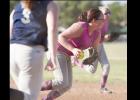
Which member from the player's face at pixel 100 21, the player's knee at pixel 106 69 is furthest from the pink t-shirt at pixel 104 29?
the player's knee at pixel 106 69

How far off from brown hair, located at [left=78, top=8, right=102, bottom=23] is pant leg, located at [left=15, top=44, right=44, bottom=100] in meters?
0.72

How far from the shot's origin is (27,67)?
4.39m

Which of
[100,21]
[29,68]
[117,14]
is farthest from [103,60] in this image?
[29,68]

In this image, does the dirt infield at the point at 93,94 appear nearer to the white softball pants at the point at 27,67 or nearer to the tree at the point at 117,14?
the white softball pants at the point at 27,67

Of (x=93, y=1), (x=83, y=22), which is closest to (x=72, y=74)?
(x=83, y=22)

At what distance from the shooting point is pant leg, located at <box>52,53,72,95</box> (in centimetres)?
486

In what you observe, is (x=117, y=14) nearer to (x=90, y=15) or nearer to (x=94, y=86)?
(x=90, y=15)

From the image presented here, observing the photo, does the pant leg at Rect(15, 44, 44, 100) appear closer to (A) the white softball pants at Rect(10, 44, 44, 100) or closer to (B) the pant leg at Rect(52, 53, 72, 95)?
(A) the white softball pants at Rect(10, 44, 44, 100)

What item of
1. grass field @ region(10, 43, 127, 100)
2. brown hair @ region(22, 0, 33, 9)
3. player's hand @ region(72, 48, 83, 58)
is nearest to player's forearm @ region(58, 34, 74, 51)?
player's hand @ region(72, 48, 83, 58)

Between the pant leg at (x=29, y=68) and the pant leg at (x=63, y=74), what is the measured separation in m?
0.40

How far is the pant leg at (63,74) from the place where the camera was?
4863 millimetres

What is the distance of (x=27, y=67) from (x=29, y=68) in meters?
0.02
